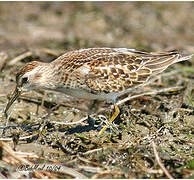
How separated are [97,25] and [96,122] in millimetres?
6876

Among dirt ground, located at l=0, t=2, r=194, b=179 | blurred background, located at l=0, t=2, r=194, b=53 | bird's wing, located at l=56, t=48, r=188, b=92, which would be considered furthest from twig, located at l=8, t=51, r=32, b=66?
bird's wing, located at l=56, t=48, r=188, b=92

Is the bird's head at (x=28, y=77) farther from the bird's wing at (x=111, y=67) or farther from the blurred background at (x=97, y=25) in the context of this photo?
the blurred background at (x=97, y=25)

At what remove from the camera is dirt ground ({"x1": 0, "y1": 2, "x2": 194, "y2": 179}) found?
5414mm

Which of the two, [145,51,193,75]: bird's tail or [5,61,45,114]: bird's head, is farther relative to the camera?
[145,51,193,75]: bird's tail

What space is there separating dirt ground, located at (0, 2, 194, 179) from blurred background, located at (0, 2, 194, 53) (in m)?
0.04

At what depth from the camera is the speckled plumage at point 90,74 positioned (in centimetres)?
650

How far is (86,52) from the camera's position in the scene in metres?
6.93

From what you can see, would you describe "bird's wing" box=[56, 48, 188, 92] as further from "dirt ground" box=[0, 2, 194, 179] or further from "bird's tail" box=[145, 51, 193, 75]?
"dirt ground" box=[0, 2, 194, 179]

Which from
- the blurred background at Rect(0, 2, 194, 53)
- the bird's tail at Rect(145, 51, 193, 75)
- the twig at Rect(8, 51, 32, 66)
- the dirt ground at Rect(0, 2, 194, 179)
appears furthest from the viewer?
→ the blurred background at Rect(0, 2, 194, 53)

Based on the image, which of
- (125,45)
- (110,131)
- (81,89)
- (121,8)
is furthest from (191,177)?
(121,8)

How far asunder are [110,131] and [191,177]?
6.13ft

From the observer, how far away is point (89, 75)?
21.2 feet

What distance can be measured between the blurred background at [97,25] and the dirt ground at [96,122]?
0.12 feet

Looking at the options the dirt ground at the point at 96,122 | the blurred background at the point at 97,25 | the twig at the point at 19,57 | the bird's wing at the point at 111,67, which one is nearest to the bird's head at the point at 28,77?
the bird's wing at the point at 111,67
